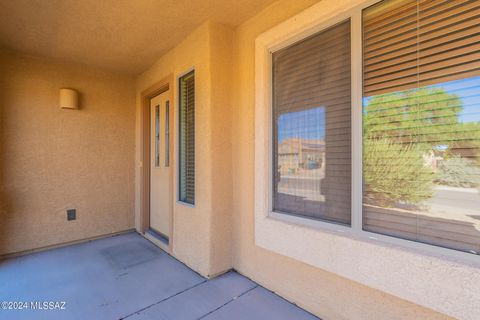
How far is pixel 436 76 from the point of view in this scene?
1.42 meters

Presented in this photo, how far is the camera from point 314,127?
2.01 meters

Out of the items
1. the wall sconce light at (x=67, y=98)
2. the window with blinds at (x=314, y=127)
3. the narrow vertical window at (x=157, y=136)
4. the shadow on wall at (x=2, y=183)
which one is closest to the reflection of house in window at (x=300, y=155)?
the window with blinds at (x=314, y=127)

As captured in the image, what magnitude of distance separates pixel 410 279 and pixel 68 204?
4.21 m

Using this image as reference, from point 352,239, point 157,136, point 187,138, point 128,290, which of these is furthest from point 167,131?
point 352,239

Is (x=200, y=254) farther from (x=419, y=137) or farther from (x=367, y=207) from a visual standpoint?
(x=419, y=137)

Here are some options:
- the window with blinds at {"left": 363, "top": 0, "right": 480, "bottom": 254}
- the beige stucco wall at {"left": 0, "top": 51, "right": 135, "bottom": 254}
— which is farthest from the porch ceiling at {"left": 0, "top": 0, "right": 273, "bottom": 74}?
the window with blinds at {"left": 363, "top": 0, "right": 480, "bottom": 254}

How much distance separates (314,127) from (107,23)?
2446 millimetres

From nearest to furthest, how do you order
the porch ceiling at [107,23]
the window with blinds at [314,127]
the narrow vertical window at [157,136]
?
1. the window with blinds at [314,127]
2. the porch ceiling at [107,23]
3. the narrow vertical window at [157,136]

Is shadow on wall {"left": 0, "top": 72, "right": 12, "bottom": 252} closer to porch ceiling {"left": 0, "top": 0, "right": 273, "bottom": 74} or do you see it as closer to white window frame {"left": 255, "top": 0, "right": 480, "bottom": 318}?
porch ceiling {"left": 0, "top": 0, "right": 273, "bottom": 74}

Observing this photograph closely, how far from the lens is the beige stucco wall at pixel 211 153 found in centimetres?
253

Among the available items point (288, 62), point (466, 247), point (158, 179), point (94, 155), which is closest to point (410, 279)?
point (466, 247)

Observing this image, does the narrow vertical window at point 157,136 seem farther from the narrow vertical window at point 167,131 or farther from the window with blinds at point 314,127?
the window with blinds at point 314,127

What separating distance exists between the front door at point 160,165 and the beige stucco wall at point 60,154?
0.48 m

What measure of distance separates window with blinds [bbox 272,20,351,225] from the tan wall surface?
28 centimetres
